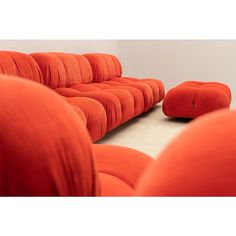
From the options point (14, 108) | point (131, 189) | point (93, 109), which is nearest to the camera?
point (14, 108)

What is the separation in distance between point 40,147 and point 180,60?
252 inches

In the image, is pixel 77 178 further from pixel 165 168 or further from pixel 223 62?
pixel 223 62

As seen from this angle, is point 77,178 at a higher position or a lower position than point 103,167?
higher

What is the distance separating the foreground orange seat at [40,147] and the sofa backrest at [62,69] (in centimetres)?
252

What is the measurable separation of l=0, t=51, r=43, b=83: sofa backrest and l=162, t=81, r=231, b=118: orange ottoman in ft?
5.06

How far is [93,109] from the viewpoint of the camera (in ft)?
8.04

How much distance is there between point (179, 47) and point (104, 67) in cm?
261

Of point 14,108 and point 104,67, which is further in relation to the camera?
point 104,67

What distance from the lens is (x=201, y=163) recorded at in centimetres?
47

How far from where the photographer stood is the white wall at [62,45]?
3.60m
